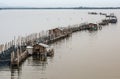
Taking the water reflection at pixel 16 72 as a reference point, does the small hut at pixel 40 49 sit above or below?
above

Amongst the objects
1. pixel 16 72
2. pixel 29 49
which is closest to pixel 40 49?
pixel 29 49

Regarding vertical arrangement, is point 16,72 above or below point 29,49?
below

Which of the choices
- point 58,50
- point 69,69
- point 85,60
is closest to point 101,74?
point 69,69

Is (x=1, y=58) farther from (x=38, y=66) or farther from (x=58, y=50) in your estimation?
(x=58, y=50)

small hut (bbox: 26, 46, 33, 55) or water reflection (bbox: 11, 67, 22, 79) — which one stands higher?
small hut (bbox: 26, 46, 33, 55)

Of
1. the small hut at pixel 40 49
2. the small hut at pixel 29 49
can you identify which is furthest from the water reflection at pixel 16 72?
the small hut at pixel 40 49

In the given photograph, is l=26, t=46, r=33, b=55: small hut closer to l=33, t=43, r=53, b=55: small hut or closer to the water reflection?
l=33, t=43, r=53, b=55: small hut

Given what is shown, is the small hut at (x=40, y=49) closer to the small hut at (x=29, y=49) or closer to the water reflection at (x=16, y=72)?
the small hut at (x=29, y=49)

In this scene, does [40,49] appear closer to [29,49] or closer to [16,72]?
[29,49]

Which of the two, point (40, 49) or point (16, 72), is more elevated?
point (40, 49)

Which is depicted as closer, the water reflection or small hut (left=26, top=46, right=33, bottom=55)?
the water reflection

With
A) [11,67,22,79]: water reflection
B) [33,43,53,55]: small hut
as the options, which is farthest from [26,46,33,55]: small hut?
[11,67,22,79]: water reflection

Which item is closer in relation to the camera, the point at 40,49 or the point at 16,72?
the point at 16,72

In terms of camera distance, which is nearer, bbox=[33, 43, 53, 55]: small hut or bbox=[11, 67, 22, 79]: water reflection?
bbox=[11, 67, 22, 79]: water reflection
